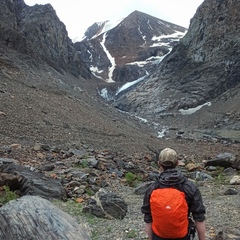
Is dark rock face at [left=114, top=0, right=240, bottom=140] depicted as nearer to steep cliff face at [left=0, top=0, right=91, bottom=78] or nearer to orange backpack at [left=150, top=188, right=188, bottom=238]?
steep cliff face at [left=0, top=0, right=91, bottom=78]

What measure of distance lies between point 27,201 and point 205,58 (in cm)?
6929

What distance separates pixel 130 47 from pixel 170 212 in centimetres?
15709

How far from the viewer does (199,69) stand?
70.0m

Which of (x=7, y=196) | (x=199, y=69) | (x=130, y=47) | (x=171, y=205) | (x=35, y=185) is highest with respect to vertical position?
(x=130, y=47)

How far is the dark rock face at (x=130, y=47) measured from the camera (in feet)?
419

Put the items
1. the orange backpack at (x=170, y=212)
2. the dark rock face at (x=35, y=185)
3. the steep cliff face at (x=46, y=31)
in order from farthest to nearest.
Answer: the steep cliff face at (x=46, y=31)
the dark rock face at (x=35, y=185)
the orange backpack at (x=170, y=212)

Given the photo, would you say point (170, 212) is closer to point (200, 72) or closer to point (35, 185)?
point (35, 185)

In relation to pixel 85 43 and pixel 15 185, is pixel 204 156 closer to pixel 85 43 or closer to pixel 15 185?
pixel 15 185

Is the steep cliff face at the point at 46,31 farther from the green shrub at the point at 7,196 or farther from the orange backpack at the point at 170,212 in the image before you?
the orange backpack at the point at 170,212

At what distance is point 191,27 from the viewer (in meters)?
79.0

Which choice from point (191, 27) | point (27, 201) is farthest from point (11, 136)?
point (191, 27)

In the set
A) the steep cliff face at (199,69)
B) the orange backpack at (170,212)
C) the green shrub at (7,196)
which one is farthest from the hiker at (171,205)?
the steep cliff face at (199,69)

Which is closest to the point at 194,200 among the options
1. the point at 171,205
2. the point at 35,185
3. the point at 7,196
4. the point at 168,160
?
the point at 171,205

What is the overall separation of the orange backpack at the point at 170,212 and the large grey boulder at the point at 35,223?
1124mm
